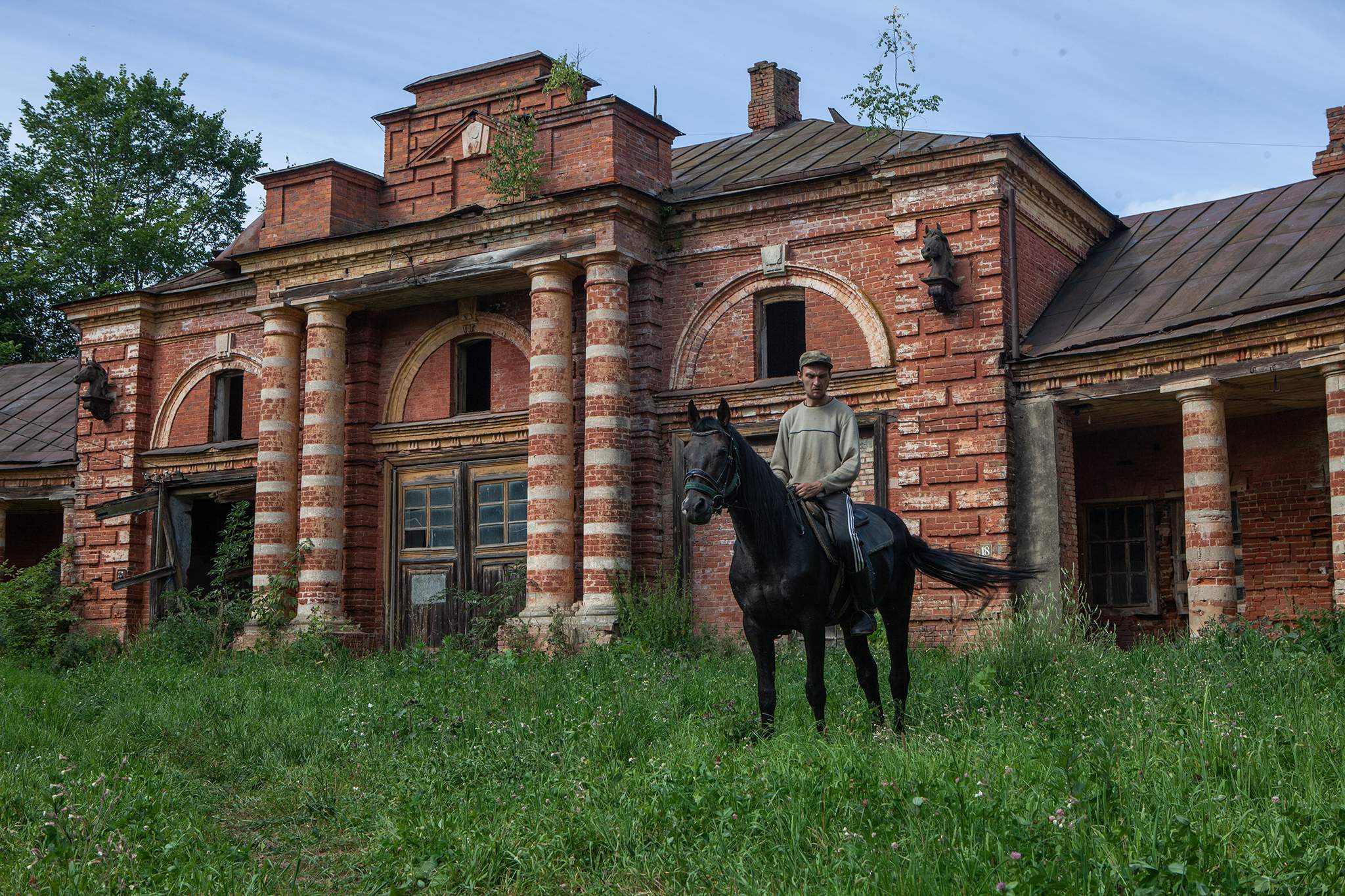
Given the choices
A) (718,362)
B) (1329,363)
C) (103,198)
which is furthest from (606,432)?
(103,198)

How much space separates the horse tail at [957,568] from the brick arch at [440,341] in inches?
405

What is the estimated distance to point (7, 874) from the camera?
251 inches

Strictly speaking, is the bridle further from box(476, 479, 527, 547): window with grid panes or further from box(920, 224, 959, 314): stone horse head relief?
box(476, 479, 527, 547): window with grid panes

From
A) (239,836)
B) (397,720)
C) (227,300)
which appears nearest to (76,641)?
(227,300)

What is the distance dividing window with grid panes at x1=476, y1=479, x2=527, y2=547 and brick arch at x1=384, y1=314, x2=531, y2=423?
1.92 metres

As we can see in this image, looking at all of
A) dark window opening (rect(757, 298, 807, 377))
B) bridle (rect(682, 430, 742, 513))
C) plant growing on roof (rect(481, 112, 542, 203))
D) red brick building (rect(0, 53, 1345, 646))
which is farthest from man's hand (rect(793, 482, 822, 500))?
plant growing on roof (rect(481, 112, 542, 203))

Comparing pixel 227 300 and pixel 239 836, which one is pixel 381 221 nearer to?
pixel 227 300

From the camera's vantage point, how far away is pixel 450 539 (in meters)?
19.5

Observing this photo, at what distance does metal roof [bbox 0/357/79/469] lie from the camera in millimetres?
24125

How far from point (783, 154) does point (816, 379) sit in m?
12.0

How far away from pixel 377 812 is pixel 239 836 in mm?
882

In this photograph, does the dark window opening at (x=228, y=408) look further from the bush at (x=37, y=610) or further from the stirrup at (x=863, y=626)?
the stirrup at (x=863, y=626)

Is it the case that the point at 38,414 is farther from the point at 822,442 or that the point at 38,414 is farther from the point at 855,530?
the point at 855,530

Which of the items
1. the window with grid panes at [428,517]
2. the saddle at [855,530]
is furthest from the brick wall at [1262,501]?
the window with grid panes at [428,517]
